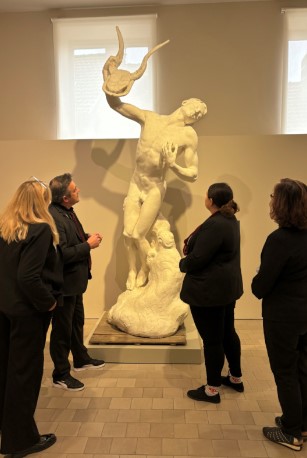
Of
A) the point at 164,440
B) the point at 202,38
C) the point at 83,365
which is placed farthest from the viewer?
the point at 202,38

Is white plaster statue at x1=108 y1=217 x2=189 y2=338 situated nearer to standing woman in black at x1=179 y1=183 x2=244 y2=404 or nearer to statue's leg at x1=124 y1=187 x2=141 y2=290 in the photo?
statue's leg at x1=124 y1=187 x2=141 y2=290

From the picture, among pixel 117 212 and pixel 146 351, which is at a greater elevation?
pixel 117 212

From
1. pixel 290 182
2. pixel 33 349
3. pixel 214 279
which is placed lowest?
pixel 33 349

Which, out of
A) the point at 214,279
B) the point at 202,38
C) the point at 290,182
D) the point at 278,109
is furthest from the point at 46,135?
the point at 290,182

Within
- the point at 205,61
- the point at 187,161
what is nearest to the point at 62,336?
the point at 187,161

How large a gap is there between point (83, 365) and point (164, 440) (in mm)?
1130

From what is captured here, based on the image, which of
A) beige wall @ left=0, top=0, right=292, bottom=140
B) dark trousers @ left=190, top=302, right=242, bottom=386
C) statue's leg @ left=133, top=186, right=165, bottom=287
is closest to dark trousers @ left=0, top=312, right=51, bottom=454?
dark trousers @ left=190, top=302, right=242, bottom=386

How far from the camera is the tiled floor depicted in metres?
2.22

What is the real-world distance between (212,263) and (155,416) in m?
1.03

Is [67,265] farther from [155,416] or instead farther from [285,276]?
[285,276]

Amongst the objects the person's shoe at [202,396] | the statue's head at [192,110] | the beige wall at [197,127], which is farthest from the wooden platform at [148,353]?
the statue's head at [192,110]

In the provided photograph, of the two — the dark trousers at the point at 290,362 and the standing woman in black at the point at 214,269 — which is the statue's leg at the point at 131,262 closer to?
the standing woman in black at the point at 214,269

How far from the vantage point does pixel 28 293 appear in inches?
74.7

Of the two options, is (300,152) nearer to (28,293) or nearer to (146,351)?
(146,351)
